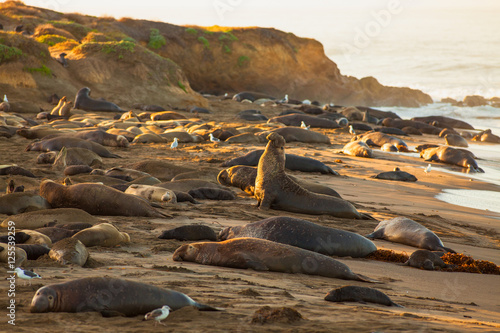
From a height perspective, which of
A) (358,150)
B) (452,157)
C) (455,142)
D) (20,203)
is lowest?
(20,203)

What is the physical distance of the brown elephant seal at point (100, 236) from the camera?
4426 mm

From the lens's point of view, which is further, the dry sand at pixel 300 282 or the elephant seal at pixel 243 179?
the elephant seal at pixel 243 179

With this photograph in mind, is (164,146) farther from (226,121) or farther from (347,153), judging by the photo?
(226,121)

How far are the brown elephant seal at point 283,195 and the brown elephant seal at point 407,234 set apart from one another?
0.85 metres

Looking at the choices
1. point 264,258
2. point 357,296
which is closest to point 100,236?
point 264,258

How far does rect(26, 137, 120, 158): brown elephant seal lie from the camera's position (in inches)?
405

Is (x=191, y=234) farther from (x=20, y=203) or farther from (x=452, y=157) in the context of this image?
(x=452, y=157)

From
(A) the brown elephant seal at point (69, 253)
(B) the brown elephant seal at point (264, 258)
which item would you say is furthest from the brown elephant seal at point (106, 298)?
(B) the brown elephant seal at point (264, 258)

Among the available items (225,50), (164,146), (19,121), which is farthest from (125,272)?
(225,50)

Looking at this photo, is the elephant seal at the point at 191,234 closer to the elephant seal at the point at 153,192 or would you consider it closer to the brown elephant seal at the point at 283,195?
the elephant seal at the point at 153,192

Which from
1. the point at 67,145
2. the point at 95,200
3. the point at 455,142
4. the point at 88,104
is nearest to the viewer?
the point at 95,200

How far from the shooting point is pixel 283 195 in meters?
7.05

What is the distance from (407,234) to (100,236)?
310 centimetres

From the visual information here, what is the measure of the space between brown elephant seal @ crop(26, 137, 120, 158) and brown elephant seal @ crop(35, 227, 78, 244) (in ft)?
19.2
